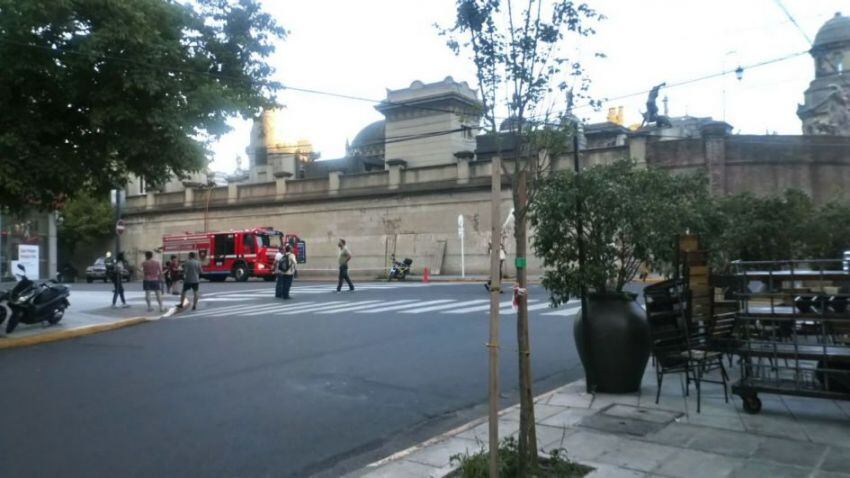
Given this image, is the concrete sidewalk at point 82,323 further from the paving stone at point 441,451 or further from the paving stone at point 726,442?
the paving stone at point 726,442

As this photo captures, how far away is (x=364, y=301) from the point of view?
63.6ft

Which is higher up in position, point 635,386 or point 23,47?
point 23,47

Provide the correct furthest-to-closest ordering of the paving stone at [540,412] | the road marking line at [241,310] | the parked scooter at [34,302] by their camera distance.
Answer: the road marking line at [241,310], the parked scooter at [34,302], the paving stone at [540,412]

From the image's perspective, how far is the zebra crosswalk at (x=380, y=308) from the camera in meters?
15.9

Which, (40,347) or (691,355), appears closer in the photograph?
(691,355)

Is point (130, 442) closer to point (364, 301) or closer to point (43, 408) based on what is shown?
point (43, 408)

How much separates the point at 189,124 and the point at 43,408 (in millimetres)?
7388

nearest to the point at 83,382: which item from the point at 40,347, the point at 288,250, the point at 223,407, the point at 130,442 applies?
the point at 223,407

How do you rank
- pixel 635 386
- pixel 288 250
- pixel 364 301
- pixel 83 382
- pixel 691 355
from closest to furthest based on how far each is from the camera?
pixel 691 355
pixel 635 386
pixel 83 382
pixel 364 301
pixel 288 250

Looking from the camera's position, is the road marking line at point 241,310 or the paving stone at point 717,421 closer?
the paving stone at point 717,421

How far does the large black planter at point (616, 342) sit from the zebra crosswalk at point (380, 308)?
764 cm

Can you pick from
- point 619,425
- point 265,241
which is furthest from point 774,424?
point 265,241

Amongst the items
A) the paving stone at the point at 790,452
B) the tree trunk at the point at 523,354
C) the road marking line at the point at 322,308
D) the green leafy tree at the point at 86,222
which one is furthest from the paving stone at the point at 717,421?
the green leafy tree at the point at 86,222

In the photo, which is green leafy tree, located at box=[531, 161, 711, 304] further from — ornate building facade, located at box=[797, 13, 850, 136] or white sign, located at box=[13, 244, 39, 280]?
ornate building facade, located at box=[797, 13, 850, 136]
